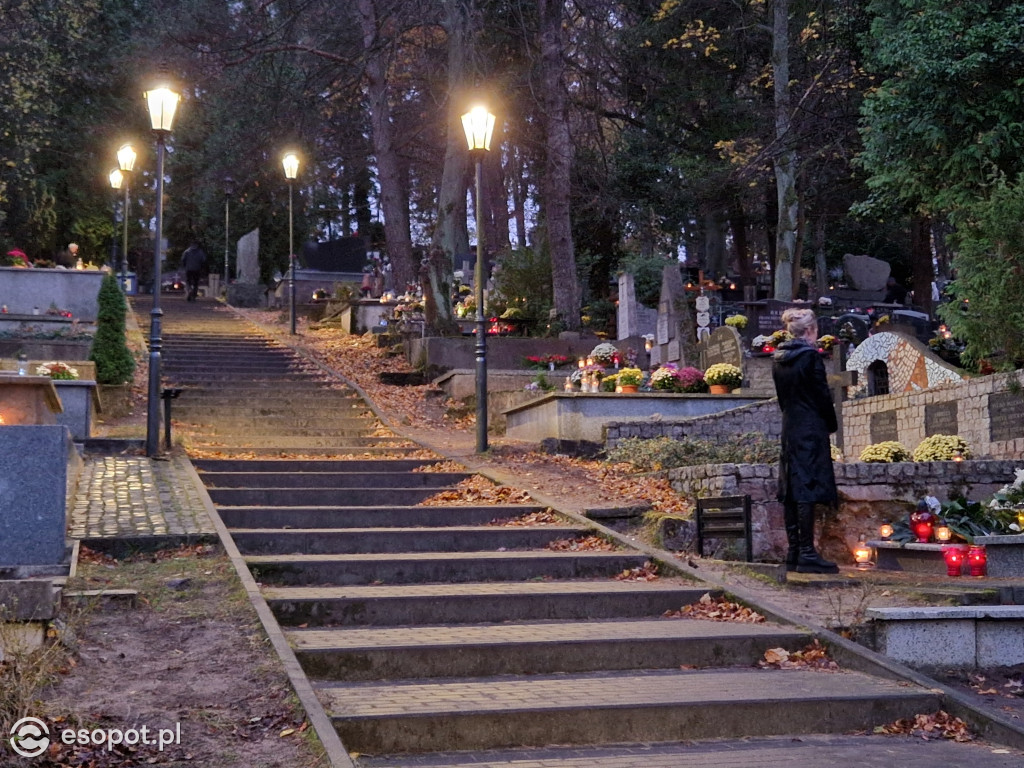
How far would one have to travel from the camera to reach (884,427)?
17047 millimetres

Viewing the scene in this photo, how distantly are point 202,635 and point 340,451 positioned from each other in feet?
28.8

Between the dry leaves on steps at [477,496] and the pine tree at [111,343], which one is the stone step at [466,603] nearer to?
the dry leaves on steps at [477,496]

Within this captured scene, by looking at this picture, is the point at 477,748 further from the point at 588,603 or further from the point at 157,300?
the point at 157,300

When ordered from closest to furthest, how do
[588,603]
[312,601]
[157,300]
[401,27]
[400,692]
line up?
[400,692]
[312,601]
[588,603]
[157,300]
[401,27]

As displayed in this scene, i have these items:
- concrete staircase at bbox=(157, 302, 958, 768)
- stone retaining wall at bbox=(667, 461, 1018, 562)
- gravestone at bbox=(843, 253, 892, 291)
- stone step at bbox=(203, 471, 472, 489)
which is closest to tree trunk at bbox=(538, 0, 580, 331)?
stone step at bbox=(203, 471, 472, 489)

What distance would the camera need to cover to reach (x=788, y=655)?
24.3ft

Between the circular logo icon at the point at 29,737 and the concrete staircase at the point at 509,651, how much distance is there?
1.33 meters

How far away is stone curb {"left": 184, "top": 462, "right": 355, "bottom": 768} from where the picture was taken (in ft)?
17.0

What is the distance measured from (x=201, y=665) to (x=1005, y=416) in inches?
418

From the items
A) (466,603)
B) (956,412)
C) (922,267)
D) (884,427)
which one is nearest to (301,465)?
(466,603)

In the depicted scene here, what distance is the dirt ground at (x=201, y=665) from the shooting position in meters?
5.42

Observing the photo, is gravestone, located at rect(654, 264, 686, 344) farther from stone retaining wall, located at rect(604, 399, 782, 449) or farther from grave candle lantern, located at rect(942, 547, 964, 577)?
grave candle lantern, located at rect(942, 547, 964, 577)

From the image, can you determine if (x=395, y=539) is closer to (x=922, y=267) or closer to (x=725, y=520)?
(x=725, y=520)

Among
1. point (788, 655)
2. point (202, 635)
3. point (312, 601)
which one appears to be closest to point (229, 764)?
point (202, 635)
